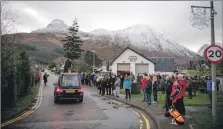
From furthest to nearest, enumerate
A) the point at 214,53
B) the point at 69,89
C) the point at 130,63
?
the point at 130,63 → the point at 69,89 → the point at 214,53

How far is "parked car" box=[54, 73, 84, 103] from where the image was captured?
766 inches

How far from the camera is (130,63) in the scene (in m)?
64.4

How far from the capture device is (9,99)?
53.9ft

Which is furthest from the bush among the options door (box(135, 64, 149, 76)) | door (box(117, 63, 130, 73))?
door (box(135, 64, 149, 76))

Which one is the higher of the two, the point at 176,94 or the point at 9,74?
the point at 9,74

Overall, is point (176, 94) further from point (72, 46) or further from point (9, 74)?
point (72, 46)

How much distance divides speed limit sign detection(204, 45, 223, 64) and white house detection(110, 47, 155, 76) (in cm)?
5256

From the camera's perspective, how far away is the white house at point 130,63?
64.2 m

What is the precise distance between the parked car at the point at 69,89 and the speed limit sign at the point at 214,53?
1047 cm

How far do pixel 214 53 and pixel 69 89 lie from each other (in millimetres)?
10831

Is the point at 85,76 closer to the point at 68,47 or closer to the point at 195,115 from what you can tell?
the point at 195,115

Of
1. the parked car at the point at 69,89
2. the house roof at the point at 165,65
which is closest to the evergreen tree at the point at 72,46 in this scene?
the house roof at the point at 165,65

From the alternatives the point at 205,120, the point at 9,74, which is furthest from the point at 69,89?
the point at 205,120

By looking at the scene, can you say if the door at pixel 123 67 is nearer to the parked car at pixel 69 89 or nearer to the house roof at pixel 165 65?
the house roof at pixel 165 65
